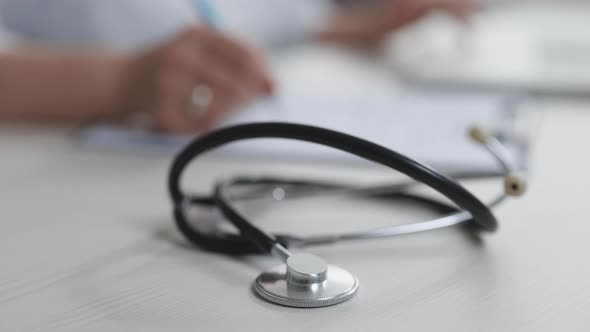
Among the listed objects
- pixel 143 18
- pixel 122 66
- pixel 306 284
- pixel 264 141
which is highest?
pixel 143 18

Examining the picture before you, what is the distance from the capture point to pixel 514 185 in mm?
406

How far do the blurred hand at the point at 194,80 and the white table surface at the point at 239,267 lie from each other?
0.12m

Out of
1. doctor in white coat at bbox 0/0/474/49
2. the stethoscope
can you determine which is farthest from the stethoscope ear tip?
doctor in white coat at bbox 0/0/474/49

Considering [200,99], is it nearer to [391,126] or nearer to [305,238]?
[391,126]

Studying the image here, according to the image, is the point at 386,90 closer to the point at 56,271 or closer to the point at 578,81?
the point at 578,81

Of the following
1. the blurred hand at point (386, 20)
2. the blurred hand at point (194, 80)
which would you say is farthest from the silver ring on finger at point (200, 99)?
the blurred hand at point (386, 20)

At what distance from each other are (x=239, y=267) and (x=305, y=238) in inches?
1.7

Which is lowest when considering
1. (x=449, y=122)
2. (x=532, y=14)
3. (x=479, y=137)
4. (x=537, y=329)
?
(x=537, y=329)

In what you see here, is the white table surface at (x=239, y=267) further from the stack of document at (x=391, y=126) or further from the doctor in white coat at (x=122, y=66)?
the doctor in white coat at (x=122, y=66)

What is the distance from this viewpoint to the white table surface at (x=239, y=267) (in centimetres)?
33

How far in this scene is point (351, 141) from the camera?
1.13 ft

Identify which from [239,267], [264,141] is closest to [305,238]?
[239,267]

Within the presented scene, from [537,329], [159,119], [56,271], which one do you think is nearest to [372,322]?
[537,329]

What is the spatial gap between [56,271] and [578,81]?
2.23 feet
